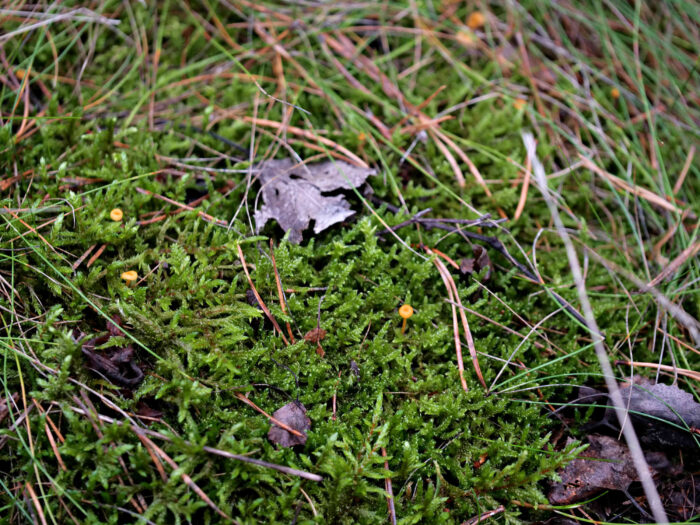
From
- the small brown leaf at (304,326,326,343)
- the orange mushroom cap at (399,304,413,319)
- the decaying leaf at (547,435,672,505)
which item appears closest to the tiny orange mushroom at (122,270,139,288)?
the small brown leaf at (304,326,326,343)

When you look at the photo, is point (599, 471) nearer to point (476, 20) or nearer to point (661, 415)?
point (661, 415)

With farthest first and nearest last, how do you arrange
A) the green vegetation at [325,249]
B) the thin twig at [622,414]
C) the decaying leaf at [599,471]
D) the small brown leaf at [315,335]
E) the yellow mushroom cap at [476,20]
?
the yellow mushroom cap at [476,20], the small brown leaf at [315,335], the decaying leaf at [599,471], the green vegetation at [325,249], the thin twig at [622,414]

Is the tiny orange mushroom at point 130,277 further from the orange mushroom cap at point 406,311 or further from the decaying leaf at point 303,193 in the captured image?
the orange mushroom cap at point 406,311

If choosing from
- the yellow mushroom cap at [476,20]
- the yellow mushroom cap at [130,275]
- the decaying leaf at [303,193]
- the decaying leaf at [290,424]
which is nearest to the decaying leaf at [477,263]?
the decaying leaf at [303,193]

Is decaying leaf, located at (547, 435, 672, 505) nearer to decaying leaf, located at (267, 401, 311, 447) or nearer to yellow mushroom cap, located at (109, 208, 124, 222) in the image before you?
decaying leaf, located at (267, 401, 311, 447)

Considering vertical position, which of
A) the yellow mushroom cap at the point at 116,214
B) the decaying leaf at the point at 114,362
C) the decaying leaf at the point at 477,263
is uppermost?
the yellow mushroom cap at the point at 116,214

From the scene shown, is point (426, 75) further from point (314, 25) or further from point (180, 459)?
point (180, 459)

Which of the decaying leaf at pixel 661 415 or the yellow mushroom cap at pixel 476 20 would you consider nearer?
the decaying leaf at pixel 661 415
